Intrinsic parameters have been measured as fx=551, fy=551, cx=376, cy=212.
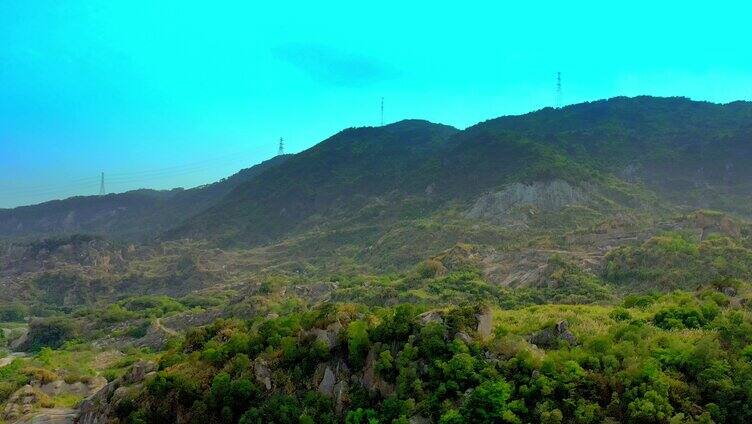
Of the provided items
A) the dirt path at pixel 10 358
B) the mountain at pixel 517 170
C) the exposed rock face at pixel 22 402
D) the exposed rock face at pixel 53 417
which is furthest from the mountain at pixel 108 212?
the exposed rock face at pixel 53 417

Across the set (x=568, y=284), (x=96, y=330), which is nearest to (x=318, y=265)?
(x=96, y=330)

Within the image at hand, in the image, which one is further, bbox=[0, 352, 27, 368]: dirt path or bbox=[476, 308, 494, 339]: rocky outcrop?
bbox=[0, 352, 27, 368]: dirt path

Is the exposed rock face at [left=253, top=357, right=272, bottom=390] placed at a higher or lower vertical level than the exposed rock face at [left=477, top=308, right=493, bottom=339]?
lower

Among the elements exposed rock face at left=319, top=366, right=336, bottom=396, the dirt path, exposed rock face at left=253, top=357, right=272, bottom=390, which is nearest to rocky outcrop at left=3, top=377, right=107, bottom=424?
exposed rock face at left=253, top=357, right=272, bottom=390

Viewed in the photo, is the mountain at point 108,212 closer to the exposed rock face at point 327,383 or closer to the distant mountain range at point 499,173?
the distant mountain range at point 499,173

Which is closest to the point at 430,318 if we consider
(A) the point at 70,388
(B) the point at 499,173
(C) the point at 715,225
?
(A) the point at 70,388

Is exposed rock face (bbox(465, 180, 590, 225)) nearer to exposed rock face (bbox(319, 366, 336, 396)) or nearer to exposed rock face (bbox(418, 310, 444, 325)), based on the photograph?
exposed rock face (bbox(418, 310, 444, 325))
